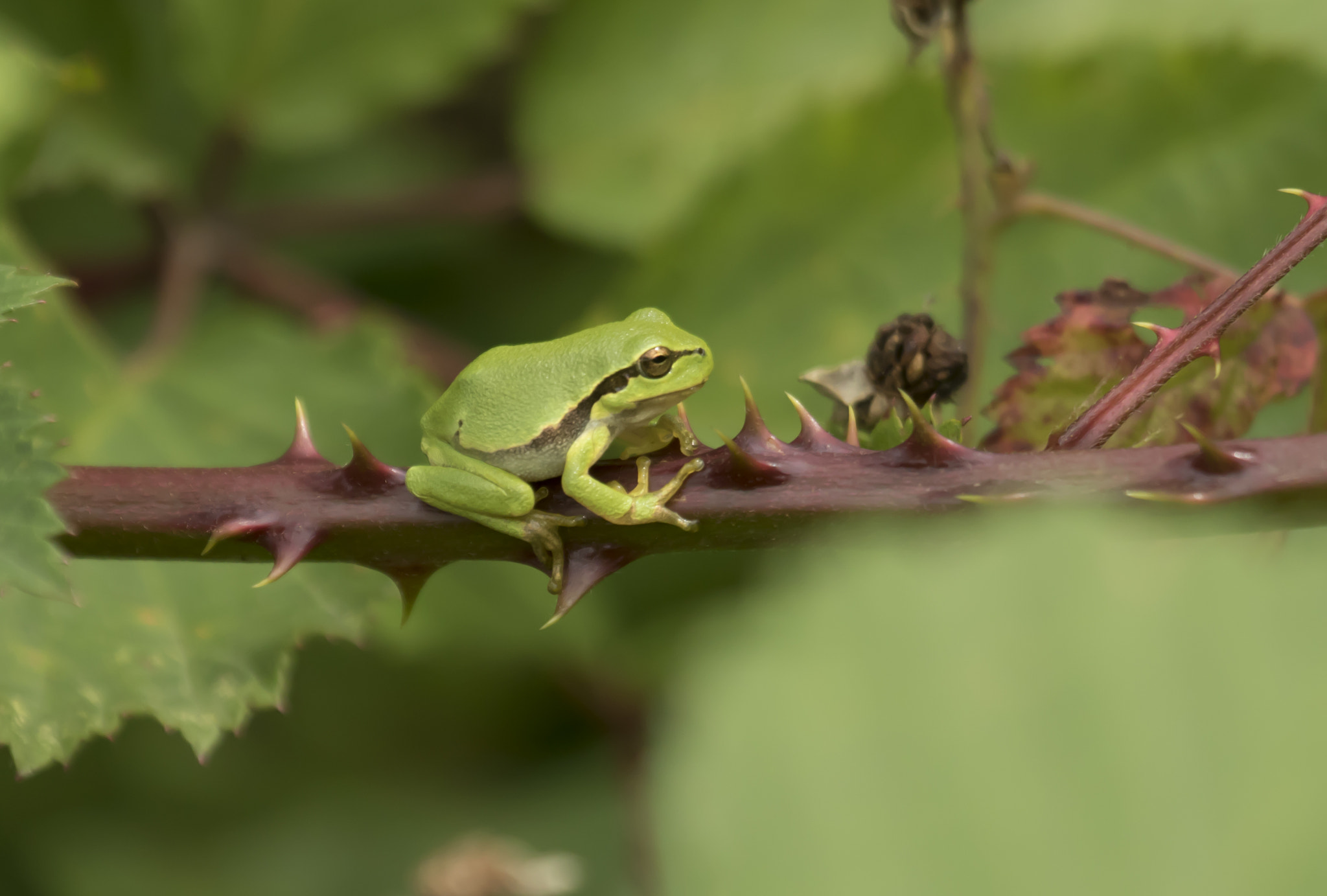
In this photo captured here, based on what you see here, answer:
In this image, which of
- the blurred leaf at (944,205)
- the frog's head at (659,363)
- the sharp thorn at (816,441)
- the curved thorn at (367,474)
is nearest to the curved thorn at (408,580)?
the curved thorn at (367,474)

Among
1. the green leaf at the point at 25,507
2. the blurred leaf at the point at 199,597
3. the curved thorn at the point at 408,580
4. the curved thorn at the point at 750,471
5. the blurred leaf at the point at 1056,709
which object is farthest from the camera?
the blurred leaf at the point at 199,597

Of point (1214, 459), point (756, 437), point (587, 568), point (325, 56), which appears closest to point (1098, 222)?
point (1214, 459)

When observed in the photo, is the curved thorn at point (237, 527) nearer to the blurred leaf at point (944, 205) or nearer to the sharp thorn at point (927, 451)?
the sharp thorn at point (927, 451)

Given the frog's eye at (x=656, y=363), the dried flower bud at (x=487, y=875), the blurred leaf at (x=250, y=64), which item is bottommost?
the dried flower bud at (x=487, y=875)

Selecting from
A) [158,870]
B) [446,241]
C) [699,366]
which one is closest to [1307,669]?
[699,366]

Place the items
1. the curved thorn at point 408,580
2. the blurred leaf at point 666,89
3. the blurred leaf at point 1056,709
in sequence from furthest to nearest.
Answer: the blurred leaf at point 666,89 → the curved thorn at point 408,580 → the blurred leaf at point 1056,709

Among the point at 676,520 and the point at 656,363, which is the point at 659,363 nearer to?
the point at 656,363
